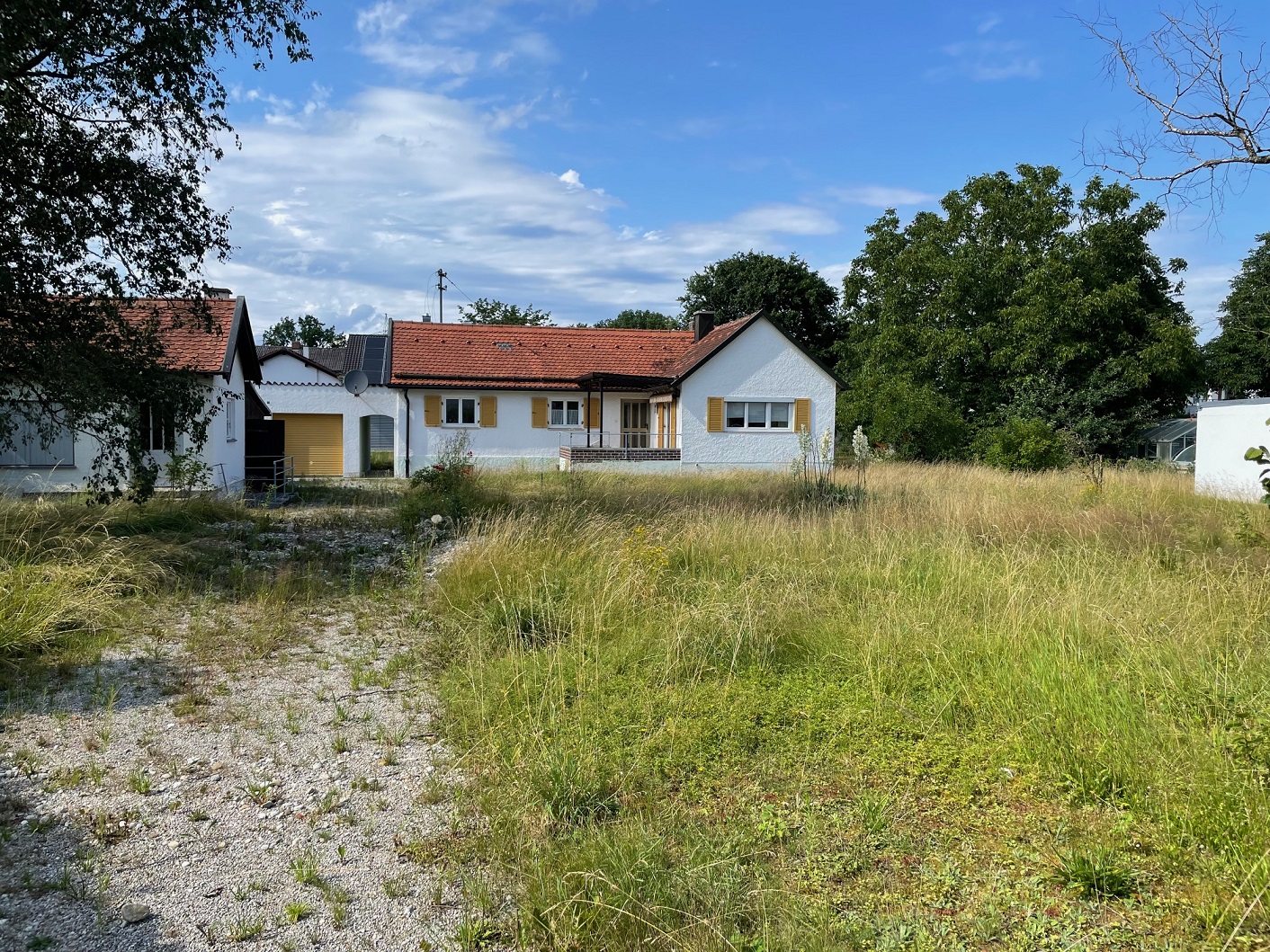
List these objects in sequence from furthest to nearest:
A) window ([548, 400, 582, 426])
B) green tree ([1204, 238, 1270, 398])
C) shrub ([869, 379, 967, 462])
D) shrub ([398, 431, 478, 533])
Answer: green tree ([1204, 238, 1270, 398]) → window ([548, 400, 582, 426]) → shrub ([869, 379, 967, 462]) → shrub ([398, 431, 478, 533])

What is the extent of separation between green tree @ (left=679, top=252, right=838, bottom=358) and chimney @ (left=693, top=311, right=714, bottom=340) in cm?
1268

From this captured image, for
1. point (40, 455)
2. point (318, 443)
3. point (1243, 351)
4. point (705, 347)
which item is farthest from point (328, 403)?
point (1243, 351)

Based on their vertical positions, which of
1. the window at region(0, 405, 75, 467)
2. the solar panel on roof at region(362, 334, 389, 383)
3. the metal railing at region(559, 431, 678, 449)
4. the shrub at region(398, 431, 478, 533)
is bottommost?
the shrub at region(398, 431, 478, 533)

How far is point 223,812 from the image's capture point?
4023 millimetres

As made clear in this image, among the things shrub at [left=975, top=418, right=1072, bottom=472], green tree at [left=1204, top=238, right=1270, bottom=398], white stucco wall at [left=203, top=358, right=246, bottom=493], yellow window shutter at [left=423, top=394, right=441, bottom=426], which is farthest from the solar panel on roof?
green tree at [left=1204, top=238, right=1270, bottom=398]

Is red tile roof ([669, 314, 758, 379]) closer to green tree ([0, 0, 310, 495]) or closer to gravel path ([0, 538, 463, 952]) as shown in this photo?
green tree ([0, 0, 310, 495])

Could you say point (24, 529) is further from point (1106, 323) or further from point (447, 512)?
point (1106, 323)

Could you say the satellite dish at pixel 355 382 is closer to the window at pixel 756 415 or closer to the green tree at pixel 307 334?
the window at pixel 756 415

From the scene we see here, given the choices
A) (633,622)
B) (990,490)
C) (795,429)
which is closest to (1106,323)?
(795,429)

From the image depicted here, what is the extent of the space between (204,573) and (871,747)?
806 cm

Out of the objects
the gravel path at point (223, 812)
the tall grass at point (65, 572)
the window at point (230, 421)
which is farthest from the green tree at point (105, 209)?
the window at point (230, 421)

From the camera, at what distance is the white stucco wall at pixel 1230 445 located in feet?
57.2

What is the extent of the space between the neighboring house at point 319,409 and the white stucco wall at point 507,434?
13.3ft

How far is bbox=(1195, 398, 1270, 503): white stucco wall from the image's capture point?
17422mm
